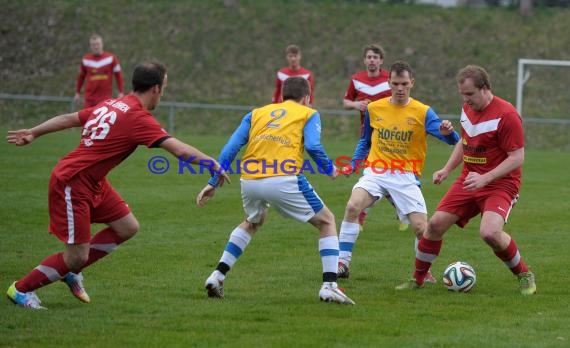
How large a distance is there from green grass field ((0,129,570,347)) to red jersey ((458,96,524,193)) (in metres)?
1.03

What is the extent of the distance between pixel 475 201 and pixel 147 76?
2894 millimetres

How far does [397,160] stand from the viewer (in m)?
8.79

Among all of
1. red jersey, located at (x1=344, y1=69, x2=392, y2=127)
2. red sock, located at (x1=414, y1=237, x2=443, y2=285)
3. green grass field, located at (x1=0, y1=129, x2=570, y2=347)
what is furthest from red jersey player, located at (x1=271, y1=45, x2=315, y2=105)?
red sock, located at (x1=414, y1=237, x2=443, y2=285)

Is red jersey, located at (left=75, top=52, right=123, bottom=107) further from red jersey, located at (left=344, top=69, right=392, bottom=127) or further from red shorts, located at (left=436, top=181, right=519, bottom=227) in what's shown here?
red shorts, located at (left=436, top=181, right=519, bottom=227)

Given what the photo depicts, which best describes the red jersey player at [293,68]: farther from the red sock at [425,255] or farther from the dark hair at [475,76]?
the dark hair at [475,76]

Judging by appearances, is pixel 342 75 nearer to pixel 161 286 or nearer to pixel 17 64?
pixel 17 64

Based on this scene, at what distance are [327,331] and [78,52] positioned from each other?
23.9m

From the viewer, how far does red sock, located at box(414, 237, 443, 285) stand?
26.8 ft

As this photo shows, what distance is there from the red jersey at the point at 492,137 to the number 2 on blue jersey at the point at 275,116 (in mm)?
1578

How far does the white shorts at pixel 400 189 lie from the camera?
8.65m

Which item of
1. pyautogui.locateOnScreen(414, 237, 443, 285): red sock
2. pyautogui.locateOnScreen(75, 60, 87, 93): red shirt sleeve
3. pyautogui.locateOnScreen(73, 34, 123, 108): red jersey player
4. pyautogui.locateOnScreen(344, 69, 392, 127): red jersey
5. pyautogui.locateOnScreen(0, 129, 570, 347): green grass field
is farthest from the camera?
pyautogui.locateOnScreen(73, 34, 123, 108): red jersey player

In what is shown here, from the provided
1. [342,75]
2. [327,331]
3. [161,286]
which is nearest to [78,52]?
[342,75]

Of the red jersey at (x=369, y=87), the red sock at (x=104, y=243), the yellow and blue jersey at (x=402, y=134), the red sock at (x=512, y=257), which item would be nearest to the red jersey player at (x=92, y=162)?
the red sock at (x=104, y=243)

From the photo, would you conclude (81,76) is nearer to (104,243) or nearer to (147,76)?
(104,243)
